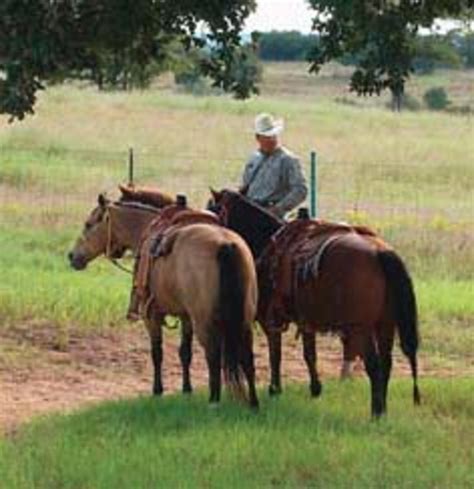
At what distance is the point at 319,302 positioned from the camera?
10.4 m

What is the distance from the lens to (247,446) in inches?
341

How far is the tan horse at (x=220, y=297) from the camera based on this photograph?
1004cm

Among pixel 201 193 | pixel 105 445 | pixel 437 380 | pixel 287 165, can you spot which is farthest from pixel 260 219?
pixel 201 193

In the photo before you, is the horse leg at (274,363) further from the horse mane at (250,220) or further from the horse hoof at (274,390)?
the horse mane at (250,220)

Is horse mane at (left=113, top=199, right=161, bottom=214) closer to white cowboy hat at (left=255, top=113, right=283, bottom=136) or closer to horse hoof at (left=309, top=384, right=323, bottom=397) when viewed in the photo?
white cowboy hat at (left=255, top=113, right=283, bottom=136)

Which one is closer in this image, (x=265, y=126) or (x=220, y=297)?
(x=220, y=297)

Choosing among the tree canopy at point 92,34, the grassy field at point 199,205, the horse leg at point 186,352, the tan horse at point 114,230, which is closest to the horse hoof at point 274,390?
the grassy field at point 199,205

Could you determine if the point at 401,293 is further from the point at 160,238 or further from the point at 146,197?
the point at 146,197

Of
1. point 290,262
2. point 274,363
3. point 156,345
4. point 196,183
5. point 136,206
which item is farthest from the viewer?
point 196,183

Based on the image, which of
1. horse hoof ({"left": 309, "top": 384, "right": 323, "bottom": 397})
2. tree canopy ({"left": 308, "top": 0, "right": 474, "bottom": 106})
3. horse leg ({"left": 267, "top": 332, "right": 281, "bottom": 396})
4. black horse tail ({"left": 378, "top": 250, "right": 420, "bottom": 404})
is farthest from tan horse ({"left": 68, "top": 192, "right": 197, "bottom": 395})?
tree canopy ({"left": 308, "top": 0, "right": 474, "bottom": 106})

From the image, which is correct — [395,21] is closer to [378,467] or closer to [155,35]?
[155,35]

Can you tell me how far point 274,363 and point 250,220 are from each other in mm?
1204

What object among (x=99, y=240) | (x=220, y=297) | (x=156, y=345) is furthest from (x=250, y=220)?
(x=99, y=240)

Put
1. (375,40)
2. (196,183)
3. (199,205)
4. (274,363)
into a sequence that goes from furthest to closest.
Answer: (196,183) < (199,205) < (274,363) < (375,40)
